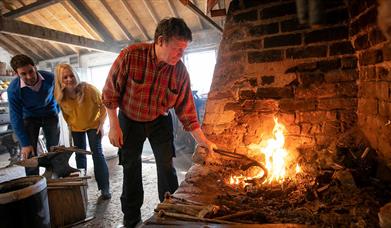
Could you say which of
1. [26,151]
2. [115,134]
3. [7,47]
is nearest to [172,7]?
[26,151]

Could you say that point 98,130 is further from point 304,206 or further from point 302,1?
point 302,1

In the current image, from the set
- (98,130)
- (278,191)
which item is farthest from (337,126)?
(98,130)

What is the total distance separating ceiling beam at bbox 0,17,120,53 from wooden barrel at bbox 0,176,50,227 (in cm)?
398

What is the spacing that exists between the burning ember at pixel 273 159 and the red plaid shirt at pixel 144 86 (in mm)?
567

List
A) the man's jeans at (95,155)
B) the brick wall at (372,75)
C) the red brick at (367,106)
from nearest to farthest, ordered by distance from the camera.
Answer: the brick wall at (372,75)
the red brick at (367,106)
the man's jeans at (95,155)

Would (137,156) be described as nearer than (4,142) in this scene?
Yes

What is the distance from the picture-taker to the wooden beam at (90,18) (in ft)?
21.5

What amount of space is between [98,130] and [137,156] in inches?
50.5

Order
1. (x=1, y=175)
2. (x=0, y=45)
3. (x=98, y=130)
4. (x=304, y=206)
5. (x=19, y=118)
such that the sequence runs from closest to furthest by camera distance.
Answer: (x=304, y=206)
(x=19, y=118)
(x=98, y=130)
(x=1, y=175)
(x=0, y=45)

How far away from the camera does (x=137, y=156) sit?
237cm

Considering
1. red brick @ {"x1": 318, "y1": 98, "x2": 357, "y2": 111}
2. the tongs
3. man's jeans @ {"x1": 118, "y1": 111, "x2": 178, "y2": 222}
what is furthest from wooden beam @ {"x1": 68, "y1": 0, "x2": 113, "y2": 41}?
red brick @ {"x1": 318, "y1": 98, "x2": 357, "y2": 111}

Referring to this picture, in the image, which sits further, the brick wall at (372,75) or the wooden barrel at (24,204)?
the wooden barrel at (24,204)

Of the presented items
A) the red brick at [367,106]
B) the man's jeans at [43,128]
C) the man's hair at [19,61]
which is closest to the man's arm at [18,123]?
the man's jeans at [43,128]

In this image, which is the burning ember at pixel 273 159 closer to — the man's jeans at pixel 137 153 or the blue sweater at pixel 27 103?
the man's jeans at pixel 137 153
